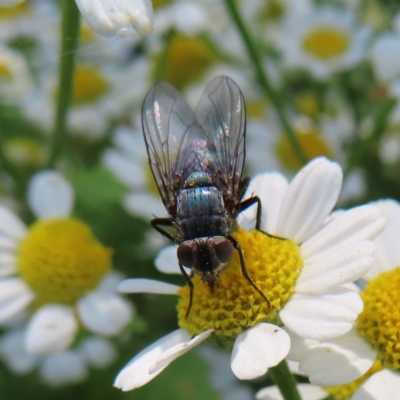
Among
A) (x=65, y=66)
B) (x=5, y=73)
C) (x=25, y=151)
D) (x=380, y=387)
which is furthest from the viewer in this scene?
(x=5, y=73)

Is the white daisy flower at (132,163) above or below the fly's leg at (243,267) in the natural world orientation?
above

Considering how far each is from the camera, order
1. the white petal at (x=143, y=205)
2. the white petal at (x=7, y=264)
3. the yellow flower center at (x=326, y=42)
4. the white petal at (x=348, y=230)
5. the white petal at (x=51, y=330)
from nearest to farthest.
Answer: the white petal at (x=348, y=230), the white petal at (x=51, y=330), the white petal at (x=7, y=264), the white petal at (x=143, y=205), the yellow flower center at (x=326, y=42)

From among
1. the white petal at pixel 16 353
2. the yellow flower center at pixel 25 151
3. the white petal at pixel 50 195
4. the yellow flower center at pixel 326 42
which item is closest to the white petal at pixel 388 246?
the white petal at pixel 50 195

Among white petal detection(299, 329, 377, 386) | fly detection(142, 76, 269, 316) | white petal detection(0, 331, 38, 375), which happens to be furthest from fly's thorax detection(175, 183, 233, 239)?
white petal detection(0, 331, 38, 375)

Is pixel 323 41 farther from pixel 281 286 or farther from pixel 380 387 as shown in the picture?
pixel 380 387

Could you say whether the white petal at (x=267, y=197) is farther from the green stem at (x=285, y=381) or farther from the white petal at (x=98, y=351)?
the white petal at (x=98, y=351)

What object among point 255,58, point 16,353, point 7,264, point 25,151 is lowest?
point 16,353

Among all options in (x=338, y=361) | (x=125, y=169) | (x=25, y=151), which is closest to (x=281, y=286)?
(x=338, y=361)
